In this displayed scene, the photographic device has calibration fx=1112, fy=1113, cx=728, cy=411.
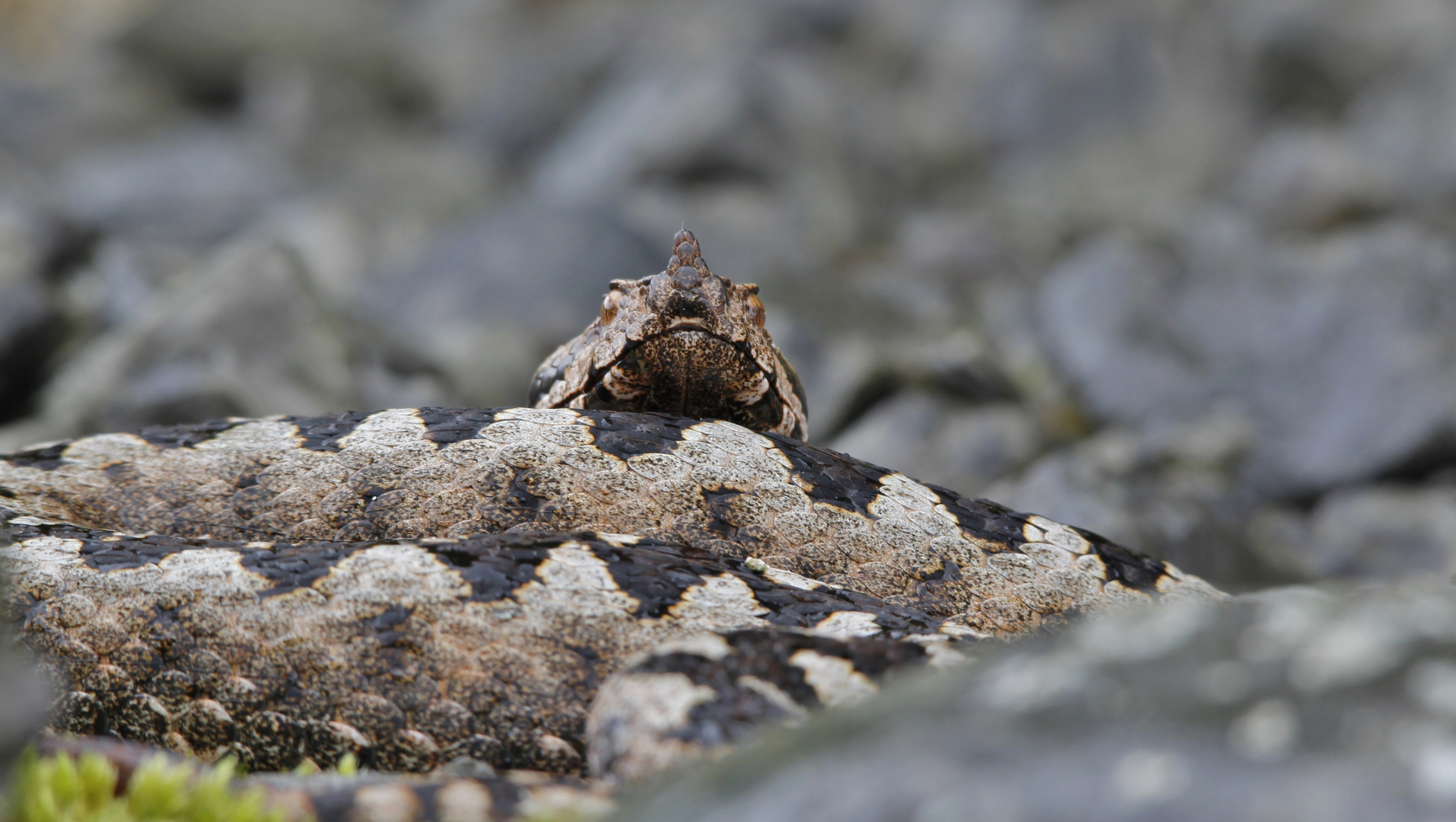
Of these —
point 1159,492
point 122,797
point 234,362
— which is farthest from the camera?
point 1159,492

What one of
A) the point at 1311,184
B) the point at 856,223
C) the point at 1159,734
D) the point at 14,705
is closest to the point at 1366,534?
the point at 1311,184

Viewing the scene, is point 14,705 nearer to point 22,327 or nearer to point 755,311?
point 755,311

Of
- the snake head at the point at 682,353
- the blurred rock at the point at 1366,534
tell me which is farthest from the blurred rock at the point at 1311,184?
the snake head at the point at 682,353

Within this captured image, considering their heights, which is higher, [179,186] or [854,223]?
[854,223]

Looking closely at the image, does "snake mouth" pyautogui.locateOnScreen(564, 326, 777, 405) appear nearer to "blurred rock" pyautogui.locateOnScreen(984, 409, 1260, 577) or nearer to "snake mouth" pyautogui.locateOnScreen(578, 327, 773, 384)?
"snake mouth" pyautogui.locateOnScreen(578, 327, 773, 384)

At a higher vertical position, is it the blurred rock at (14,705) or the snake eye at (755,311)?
the snake eye at (755,311)

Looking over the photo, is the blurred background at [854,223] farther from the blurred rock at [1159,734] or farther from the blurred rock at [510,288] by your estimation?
the blurred rock at [1159,734]

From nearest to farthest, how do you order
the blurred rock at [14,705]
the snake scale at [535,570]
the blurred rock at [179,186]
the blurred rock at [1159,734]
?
the blurred rock at [1159,734], the blurred rock at [14,705], the snake scale at [535,570], the blurred rock at [179,186]

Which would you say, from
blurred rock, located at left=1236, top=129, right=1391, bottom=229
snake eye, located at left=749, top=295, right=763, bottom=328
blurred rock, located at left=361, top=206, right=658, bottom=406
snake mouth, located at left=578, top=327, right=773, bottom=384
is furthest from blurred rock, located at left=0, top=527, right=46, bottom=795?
blurred rock, located at left=1236, top=129, right=1391, bottom=229
